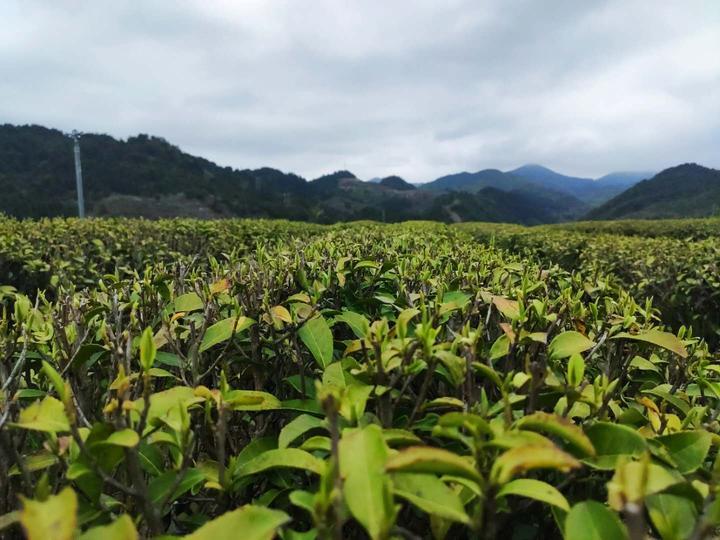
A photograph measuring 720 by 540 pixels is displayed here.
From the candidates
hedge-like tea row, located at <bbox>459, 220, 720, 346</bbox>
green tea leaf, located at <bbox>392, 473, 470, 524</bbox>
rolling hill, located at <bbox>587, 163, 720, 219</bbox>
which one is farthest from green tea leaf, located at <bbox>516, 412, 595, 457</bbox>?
rolling hill, located at <bbox>587, 163, 720, 219</bbox>

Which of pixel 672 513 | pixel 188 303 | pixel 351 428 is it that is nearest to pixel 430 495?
pixel 351 428

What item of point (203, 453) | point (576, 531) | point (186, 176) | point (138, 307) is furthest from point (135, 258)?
point (186, 176)

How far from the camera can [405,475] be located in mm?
889

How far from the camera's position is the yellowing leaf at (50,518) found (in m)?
0.68

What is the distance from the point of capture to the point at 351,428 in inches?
40.4

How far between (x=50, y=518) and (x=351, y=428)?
0.53 meters

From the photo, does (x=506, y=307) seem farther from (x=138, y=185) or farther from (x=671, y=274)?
(x=138, y=185)

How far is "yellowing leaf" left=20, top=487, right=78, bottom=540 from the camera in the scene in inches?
26.6

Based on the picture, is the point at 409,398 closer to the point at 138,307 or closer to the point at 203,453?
the point at 203,453

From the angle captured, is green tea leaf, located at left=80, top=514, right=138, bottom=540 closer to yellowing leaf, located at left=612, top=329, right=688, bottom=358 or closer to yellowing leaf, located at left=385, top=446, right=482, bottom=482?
yellowing leaf, located at left=385, top=446, right=482, bottom=482

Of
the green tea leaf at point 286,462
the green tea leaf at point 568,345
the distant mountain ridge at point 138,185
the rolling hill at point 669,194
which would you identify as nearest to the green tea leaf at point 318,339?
the green tea leaf at point 286,462

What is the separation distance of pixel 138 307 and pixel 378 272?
1.03 m

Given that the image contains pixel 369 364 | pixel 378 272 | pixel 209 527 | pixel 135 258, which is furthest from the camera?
pixel 135 258

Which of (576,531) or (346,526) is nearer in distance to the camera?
(576,531)
